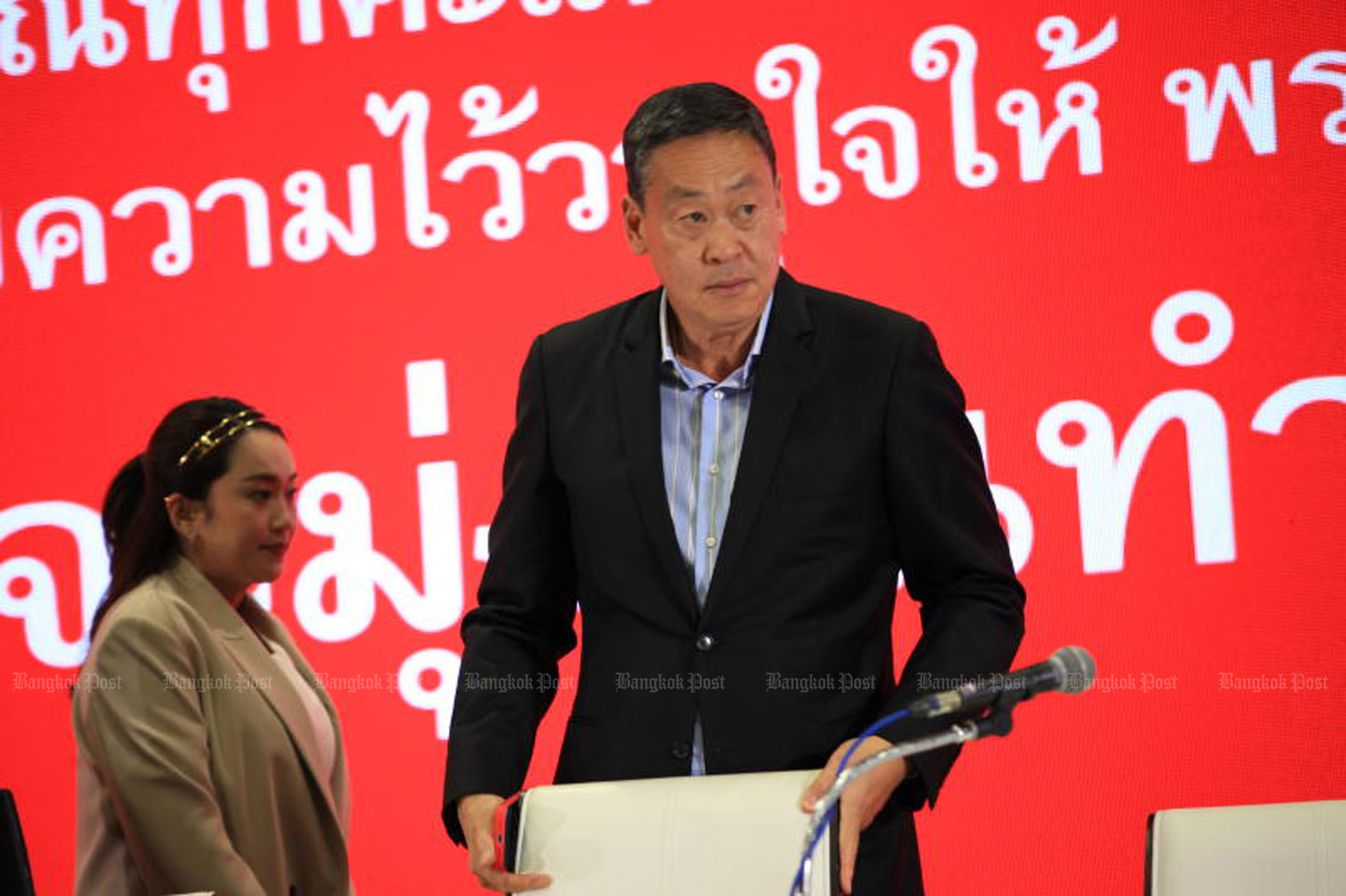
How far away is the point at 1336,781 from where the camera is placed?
3139mm

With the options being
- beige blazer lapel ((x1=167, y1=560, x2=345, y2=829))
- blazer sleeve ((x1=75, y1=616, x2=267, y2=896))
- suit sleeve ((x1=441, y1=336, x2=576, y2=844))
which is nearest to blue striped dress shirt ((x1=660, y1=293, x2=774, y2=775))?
suit sleeve ((x1=441, y1=336, x2=576, y2=844))

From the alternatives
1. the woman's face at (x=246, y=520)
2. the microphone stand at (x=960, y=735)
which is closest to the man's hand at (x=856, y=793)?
the microphone stand at (x=960, y=735)

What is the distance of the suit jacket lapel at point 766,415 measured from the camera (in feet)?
5.95

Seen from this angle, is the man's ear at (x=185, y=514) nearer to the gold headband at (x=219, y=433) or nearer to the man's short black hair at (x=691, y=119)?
the gold headband at (x=219, y=433)

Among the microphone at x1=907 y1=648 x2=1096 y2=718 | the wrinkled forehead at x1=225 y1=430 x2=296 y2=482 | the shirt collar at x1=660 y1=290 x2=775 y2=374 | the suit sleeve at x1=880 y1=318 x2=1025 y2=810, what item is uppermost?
the shirt collar at x1=660 y1=290 x2=775 y2=374

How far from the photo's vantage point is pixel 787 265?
3404 millimetres

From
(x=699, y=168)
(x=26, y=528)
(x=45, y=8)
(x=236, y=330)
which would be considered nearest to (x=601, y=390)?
(x=699, y=168)

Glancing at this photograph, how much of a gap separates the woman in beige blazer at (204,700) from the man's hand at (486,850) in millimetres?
941

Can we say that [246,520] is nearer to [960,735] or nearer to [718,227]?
[718,227]

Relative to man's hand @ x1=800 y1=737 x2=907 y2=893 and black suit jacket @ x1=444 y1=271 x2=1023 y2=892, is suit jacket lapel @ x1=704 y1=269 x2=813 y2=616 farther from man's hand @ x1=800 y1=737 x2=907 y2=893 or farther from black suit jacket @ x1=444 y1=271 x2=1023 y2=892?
man's hand @ x1=800 y1=737 x2=907 y2=893

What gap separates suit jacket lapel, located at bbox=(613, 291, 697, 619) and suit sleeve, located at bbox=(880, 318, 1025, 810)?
0.26 metres

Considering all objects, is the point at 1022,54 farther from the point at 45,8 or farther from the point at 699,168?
the point at 45,8

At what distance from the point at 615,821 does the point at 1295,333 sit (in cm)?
A: 198

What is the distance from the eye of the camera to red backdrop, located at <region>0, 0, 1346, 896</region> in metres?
3.16
